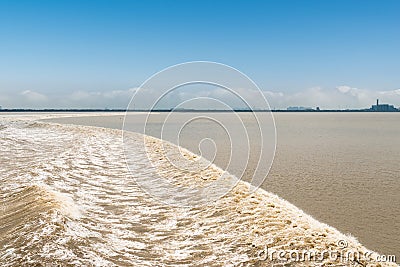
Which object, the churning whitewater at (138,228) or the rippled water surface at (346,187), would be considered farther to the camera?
the rippled water surface at (346,187)

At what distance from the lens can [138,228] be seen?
9.79 metres

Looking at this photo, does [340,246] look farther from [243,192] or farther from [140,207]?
[140,207]

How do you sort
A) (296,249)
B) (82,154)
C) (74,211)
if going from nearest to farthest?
(296,249), (74,211), (82,154)

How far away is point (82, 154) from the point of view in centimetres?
2273

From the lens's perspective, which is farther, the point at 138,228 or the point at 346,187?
the point at 346,187

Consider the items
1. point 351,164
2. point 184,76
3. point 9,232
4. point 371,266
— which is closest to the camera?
point 371,266

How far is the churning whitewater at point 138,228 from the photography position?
7.63m

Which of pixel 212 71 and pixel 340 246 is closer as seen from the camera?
pixel 340 246

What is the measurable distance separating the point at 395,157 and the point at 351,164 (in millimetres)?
4312

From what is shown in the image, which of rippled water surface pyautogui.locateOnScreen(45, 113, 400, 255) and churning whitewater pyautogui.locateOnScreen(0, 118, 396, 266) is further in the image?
rippled water surface pyautogui.locateOnScreen(45, 113, 400, 255)

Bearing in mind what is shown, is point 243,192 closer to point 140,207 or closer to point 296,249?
point 140,207

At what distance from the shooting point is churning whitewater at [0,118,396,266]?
7633 millimetres

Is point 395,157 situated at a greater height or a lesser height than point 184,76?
lesser

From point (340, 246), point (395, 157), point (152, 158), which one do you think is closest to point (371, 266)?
point (340, 246)
